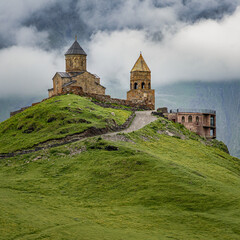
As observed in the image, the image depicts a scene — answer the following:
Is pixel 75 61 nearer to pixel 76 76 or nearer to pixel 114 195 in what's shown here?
pixel 76 76

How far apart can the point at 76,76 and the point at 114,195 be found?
48.1m

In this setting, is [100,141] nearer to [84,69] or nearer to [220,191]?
[220,191]

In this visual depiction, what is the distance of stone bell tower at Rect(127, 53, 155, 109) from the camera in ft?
278

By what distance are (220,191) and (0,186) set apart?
57.0ft

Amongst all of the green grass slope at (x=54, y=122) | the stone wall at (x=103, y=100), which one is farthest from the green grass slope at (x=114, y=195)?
the stone wall at (x=103, y=100)

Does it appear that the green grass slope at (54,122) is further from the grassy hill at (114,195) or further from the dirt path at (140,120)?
the grassy hill at (114,195)

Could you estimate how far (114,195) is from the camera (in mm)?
36219

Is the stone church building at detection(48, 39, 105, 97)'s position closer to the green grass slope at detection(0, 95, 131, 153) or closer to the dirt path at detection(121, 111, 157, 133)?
the dirt path at detection(121, 111, 157, 133)

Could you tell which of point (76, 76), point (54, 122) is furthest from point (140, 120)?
point (76, 76)

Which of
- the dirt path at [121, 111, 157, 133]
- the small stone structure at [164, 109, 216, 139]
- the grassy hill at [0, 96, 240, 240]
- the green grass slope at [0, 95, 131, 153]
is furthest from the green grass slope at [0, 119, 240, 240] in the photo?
the small stone structure at [164, 109, 216, 139]

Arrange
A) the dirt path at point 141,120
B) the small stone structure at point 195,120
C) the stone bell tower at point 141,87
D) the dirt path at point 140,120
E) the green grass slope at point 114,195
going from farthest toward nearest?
the stone bell tower at point 141,87 < the small stone structure at point 195,120 < the dirt path at point 141,120 < the dirt path at point 140,120 < the green grass slope at point 114,195

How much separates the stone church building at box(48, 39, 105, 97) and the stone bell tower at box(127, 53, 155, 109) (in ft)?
18.9

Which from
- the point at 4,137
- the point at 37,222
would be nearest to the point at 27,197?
the point at 37,222

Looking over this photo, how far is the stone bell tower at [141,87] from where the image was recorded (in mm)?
84875
